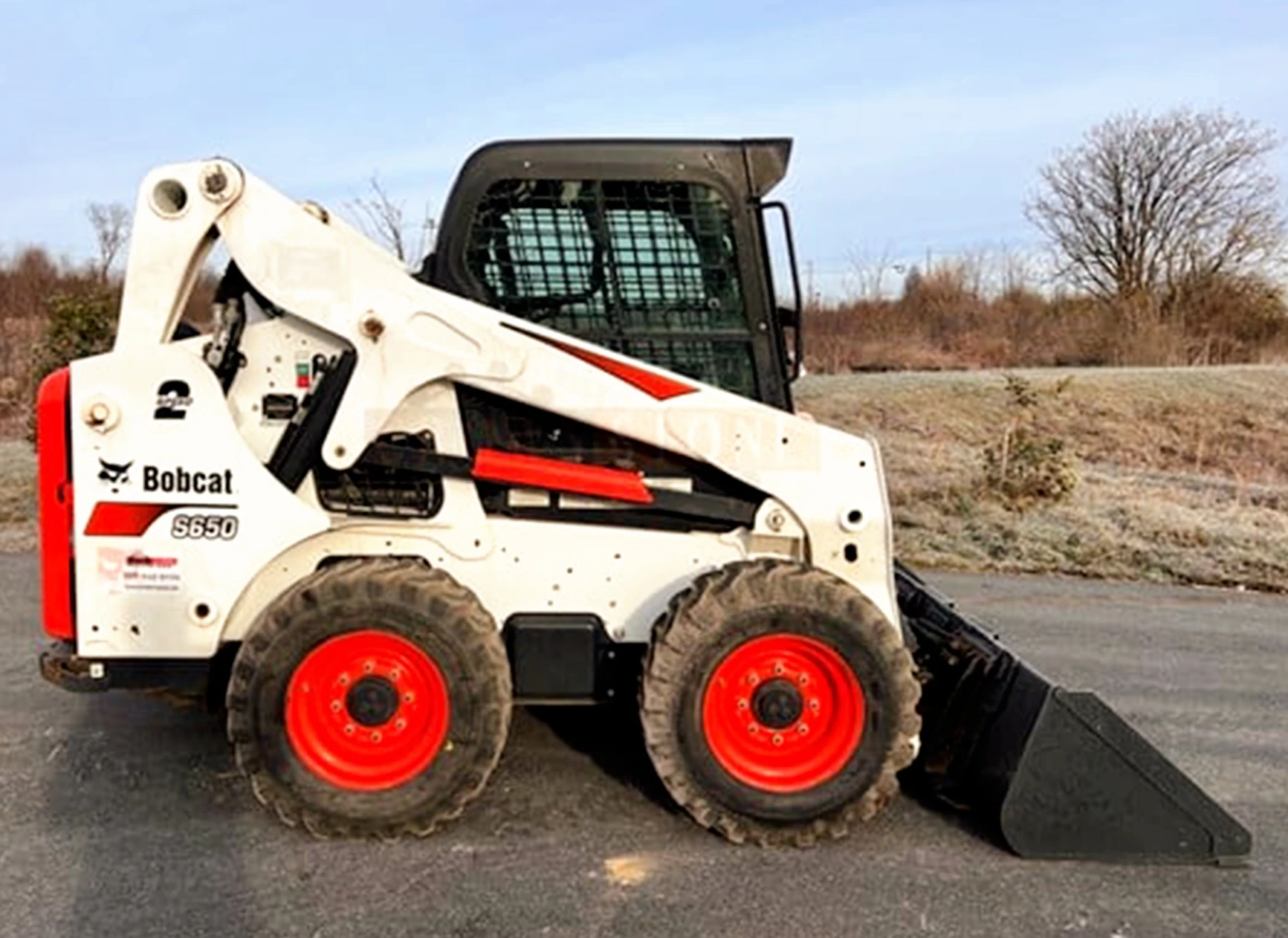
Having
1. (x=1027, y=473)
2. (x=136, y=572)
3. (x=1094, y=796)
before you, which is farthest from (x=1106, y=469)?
(x=136, y=572)

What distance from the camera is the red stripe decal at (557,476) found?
3963mm

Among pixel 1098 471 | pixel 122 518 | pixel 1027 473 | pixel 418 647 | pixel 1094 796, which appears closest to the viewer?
pixel 1094 796

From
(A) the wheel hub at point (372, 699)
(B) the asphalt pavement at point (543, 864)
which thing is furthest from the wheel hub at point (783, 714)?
(A) the wheel hub at point (372, 699)

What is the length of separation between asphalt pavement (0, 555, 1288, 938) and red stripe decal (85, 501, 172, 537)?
1.00 metres

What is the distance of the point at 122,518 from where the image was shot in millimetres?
3883

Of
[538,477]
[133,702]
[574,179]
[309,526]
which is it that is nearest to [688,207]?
[574,179]

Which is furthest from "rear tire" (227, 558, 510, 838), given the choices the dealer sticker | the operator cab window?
the operator cab window

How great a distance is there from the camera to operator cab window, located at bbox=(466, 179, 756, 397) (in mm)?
4059

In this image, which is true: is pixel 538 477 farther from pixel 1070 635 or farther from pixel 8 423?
pixel 8 423

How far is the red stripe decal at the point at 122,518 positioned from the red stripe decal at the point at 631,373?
1465mm

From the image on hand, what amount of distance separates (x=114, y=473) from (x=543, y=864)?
196cm

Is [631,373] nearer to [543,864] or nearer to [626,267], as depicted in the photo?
[626,267]

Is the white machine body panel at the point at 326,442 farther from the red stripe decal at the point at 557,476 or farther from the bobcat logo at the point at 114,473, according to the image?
the red stripe decal at the point at 557,476

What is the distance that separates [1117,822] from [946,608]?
3.80 feet
